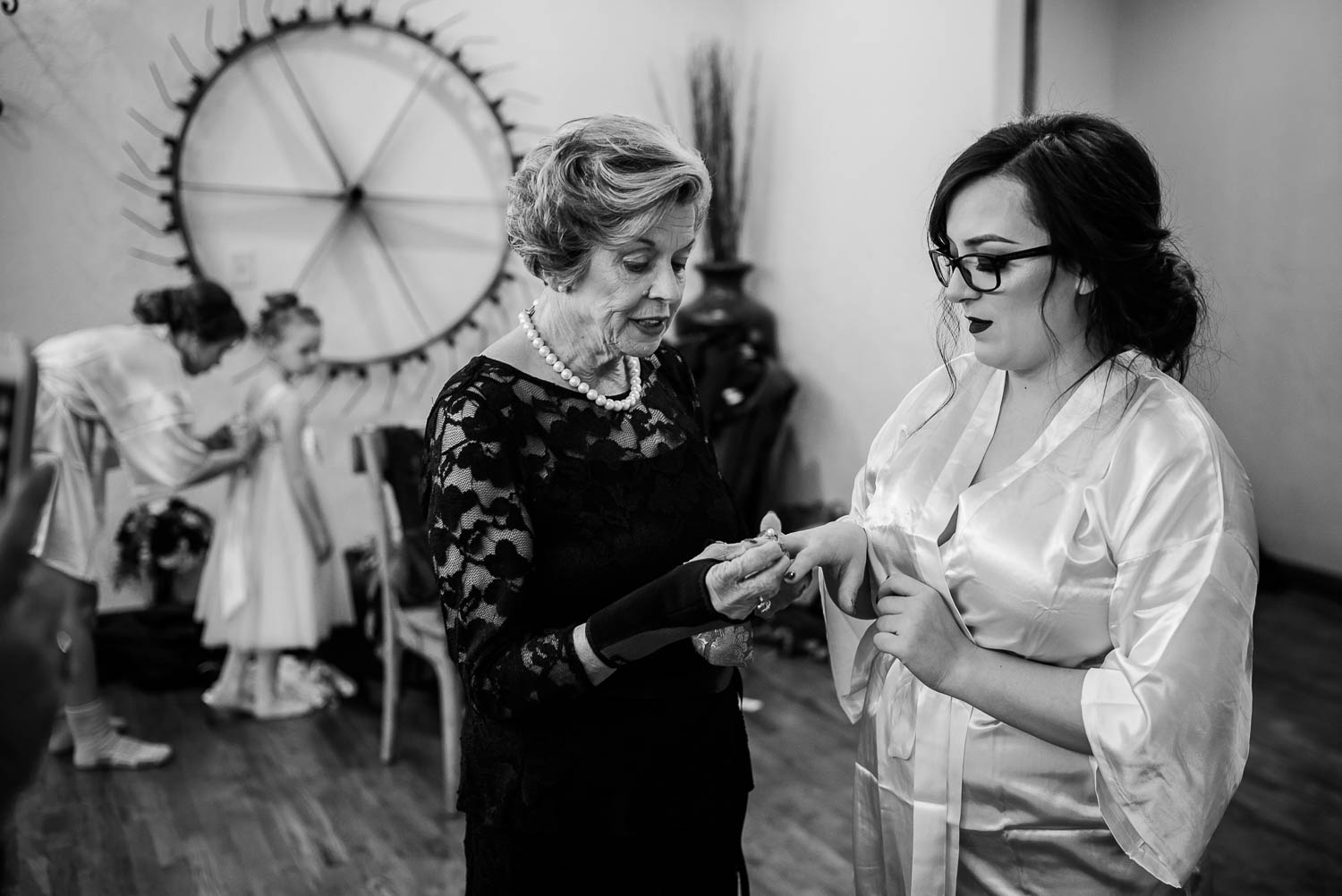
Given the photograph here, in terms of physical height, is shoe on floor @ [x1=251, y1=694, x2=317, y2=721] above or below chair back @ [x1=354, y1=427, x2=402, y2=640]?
below

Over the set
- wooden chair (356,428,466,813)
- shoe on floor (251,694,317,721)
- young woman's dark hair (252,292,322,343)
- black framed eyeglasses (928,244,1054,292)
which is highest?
black framed eyeglasses (928,244,1054,292)

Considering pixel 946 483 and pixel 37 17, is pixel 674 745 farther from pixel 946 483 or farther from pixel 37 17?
pixel 37 17

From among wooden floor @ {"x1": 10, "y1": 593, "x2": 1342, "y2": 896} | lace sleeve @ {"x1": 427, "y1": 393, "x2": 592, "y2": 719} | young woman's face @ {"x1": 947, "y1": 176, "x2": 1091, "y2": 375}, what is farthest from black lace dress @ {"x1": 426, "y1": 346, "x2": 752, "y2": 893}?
wooden floor @ {"x1": 10, "y1": 593, "x2": 1342, "y2": 896}

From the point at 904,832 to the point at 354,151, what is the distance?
3.73 metres

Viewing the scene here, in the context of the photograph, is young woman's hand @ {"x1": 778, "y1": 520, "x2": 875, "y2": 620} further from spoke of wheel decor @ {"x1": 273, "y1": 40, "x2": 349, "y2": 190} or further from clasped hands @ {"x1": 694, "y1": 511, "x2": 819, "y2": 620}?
spoke of wheel decor @ {"x1": 273, "y1": 40, "x2": 349, "y2": 190}

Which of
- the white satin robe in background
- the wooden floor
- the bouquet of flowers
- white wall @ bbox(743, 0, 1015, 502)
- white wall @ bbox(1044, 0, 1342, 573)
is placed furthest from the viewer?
the bouquet of flowers

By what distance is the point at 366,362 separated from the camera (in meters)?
4.44

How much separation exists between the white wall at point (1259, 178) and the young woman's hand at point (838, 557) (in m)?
2.12

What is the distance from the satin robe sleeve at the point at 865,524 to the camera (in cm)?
152

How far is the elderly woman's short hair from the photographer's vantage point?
138 cm

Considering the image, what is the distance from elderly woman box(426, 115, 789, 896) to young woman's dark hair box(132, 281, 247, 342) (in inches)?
80.7

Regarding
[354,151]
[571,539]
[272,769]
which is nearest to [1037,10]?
[354,151]

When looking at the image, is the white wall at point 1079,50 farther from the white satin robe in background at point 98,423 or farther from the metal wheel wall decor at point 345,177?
the white satin robe in background at point 98,423

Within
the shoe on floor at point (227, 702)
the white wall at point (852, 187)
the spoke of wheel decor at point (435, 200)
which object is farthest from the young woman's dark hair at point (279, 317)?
the white wall at point (852, 187)
